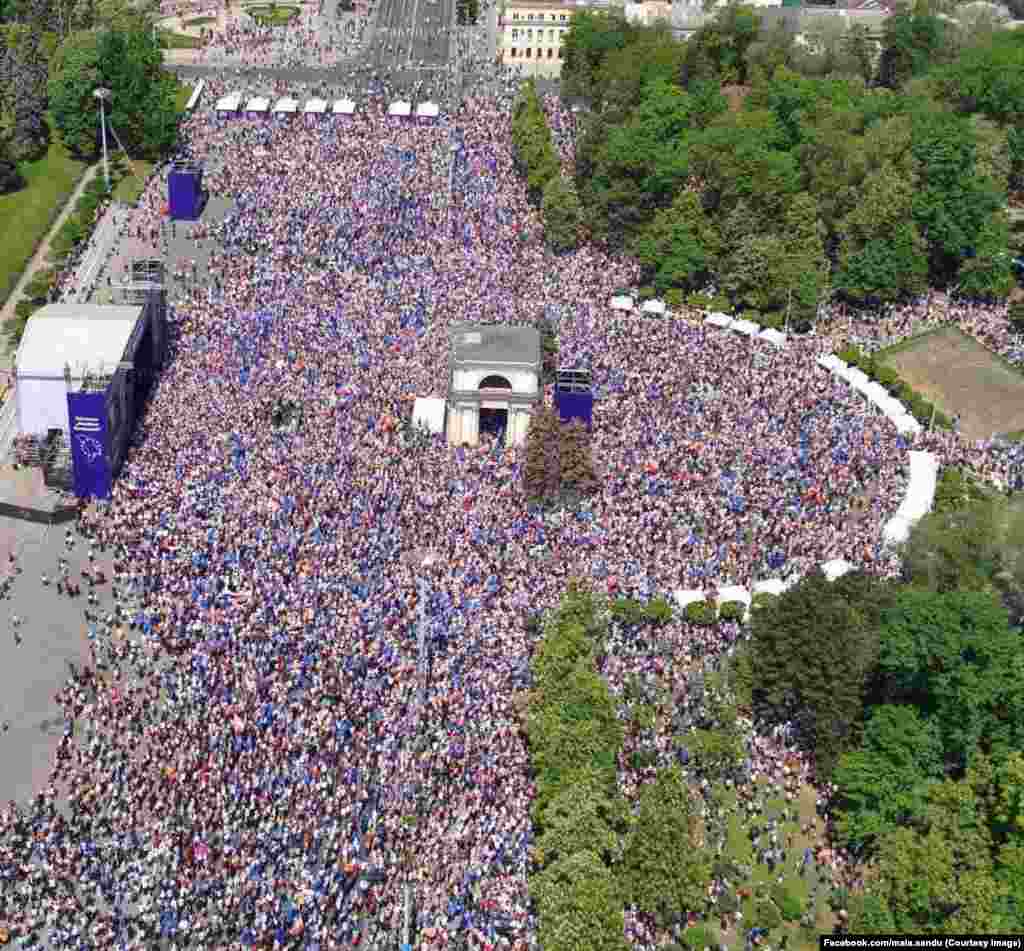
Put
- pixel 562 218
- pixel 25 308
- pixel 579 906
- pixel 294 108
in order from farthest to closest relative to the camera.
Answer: pixel 294 108 < pixel 562 218 < pixel 25 308 < pixel 579 906

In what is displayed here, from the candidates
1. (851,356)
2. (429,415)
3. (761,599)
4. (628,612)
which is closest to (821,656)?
(761,599)

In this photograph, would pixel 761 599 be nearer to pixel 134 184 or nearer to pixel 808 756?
pixel 808 756

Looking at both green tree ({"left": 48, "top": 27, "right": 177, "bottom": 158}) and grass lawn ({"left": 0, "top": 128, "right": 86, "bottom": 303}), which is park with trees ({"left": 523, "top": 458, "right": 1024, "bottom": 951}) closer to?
grass lawn ({"left": 0, "top": 128, "right": 86, "bottom": 303})

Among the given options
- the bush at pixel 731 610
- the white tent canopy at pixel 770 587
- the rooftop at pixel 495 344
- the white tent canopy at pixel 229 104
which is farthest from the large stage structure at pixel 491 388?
the white tent canopy at pixel 229 104

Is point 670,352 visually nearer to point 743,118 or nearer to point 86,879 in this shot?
point 743,118

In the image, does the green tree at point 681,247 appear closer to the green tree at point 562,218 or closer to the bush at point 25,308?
the green tree at point 562,218

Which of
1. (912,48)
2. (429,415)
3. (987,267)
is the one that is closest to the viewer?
(429,415)
